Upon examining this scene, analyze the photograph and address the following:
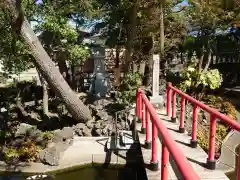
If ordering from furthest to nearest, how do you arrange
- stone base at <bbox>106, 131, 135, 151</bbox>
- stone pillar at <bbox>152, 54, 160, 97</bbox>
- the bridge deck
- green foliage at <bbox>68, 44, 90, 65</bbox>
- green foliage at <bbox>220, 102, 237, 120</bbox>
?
green foliage at <bbox>220, 102, 237, 120</bbox>
green foliage at <bbox>68, 44, 90, 65</bbox>
stone pillar at <bbox>152, 54, 160, 97</bbox>
stone base at <bbox>106, 131, 135, 151</bbox>
the bridge deck

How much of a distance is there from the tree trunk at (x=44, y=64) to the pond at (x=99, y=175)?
6.10 ft

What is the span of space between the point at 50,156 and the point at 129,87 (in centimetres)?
402

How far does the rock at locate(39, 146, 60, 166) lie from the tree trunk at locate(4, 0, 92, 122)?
56.9 inches

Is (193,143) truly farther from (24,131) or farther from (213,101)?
(213,101)

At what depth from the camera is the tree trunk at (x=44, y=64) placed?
6617mm

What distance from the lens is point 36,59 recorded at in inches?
285

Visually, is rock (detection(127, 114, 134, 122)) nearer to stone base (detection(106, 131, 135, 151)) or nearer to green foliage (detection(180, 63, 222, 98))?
stone base (detection(106, 131, 135, 151))

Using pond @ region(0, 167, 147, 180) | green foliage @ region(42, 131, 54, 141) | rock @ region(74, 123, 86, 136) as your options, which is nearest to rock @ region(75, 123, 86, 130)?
rock @ region(74, 123, 86, 136)

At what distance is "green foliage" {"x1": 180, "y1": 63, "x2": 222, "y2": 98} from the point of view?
11398 millimetres

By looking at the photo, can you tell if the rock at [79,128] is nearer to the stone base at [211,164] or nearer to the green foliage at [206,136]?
the green foliage at [206,136]

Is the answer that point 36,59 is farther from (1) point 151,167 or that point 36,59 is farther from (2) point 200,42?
(2) point 200,42

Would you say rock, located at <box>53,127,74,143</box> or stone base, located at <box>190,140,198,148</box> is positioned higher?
stone base, located at <box>190,140,198,148</box>

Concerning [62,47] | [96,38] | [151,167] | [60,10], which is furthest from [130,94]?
[96,38]

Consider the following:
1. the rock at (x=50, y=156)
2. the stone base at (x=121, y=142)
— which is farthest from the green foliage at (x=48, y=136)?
the stone base at (x=121, y=142)
